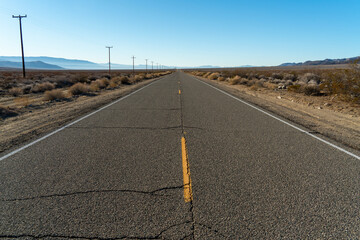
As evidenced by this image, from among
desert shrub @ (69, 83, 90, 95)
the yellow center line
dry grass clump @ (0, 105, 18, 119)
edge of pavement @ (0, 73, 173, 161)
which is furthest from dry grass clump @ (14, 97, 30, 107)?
the yellow center line

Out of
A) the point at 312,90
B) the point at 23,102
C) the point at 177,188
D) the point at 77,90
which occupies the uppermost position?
the point at 312,90

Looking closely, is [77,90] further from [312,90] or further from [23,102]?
[312,90]

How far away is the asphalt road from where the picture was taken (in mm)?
2969

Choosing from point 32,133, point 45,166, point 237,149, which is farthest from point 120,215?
point 32,133

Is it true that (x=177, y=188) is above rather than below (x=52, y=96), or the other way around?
below

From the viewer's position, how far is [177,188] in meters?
3.94

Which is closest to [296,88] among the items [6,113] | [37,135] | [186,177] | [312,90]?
[312,90]

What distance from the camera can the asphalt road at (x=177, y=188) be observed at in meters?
2.97

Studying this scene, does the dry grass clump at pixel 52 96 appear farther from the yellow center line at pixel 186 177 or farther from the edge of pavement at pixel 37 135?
the yellow center line at pixel 186 177

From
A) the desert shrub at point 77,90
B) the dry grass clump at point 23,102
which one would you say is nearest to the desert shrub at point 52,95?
the dry grass clump at point 23,102

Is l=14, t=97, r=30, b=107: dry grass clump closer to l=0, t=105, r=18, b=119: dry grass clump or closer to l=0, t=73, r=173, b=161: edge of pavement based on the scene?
l=0, t=105, r=18, b=119: dry grass clump

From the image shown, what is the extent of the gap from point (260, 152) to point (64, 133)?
5.36 m

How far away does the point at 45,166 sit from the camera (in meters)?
4.80

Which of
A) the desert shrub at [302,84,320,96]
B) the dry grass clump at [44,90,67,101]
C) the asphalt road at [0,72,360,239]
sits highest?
the desert shrub at [302,84,320,96]
